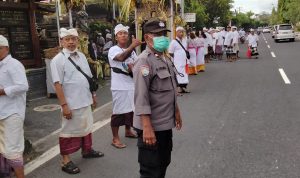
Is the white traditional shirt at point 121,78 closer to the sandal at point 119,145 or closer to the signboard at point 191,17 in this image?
the sandal at point 119,145

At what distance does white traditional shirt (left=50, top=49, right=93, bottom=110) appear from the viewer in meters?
4.85

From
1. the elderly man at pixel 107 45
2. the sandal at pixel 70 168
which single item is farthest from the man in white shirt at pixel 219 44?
the sandal at pixel 70 168

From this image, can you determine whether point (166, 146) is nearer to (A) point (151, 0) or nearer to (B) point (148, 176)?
(B) point (148, 176)

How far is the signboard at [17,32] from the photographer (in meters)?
10.4

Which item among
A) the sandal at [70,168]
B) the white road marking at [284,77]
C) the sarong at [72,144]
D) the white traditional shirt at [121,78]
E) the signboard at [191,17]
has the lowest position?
the white road marking at [284,77]

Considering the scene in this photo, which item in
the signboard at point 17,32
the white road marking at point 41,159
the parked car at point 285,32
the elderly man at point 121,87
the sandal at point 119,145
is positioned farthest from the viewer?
the parked car at point 285,32

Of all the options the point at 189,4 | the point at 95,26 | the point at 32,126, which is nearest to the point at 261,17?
the point at 189,4

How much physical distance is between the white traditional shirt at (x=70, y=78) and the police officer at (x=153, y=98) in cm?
151

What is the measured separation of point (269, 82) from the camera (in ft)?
39.2

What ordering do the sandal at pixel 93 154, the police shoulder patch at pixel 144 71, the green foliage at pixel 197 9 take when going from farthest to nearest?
the green foliage at pixel 197 9
the sandal at pixel 93 154
the police shoulder patch at pixel 144 71

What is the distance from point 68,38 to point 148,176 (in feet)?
7.01

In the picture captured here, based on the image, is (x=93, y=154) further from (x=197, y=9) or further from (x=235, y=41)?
(x=197, y=9)

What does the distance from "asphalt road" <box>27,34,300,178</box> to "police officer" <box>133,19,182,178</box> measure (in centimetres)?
122

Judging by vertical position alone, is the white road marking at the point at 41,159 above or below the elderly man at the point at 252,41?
below
